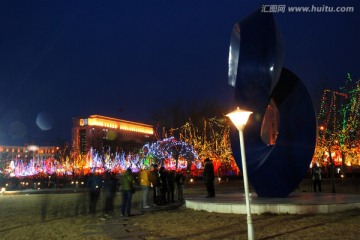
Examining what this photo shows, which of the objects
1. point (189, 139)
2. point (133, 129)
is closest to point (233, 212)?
point (189, 139)

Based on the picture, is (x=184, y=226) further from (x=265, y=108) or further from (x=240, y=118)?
(x=265, y=108)

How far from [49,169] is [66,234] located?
89525mm

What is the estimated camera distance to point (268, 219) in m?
13.8

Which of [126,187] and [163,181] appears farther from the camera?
[163,181]

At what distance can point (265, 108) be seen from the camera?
1720 centimetres

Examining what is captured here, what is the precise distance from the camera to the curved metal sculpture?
56.9 feet

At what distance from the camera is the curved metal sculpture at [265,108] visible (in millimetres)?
17344

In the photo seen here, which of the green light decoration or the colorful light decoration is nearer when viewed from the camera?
the green light decoration

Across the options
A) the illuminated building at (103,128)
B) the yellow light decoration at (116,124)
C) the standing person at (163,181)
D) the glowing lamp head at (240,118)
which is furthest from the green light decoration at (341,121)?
the yellow light decoration at (116,124)

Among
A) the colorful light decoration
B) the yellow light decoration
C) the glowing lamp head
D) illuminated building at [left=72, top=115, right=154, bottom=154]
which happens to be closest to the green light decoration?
the colorful light decoration

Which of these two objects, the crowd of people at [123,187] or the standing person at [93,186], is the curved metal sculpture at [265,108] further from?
the standing person at [93,186]

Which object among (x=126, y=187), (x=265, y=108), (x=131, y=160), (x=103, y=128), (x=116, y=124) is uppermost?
(x=116, y=124)

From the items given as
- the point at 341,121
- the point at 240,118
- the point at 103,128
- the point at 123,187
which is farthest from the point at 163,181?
the point at 103,128

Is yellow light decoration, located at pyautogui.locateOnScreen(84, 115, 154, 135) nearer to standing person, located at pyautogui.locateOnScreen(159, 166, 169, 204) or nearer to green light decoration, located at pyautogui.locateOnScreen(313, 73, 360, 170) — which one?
green light decoration, located at pyautogui.locateOnScreen(313, 73, 360, 170)
